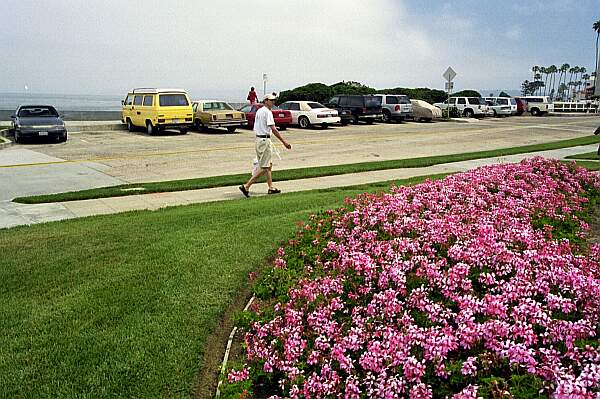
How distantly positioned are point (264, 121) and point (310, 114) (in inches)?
797

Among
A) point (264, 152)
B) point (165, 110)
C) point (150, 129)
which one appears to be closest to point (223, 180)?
point (264, 152)

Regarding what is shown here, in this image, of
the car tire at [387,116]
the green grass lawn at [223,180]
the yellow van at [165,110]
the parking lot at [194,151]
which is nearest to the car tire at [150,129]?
the yellow van at [165,110]

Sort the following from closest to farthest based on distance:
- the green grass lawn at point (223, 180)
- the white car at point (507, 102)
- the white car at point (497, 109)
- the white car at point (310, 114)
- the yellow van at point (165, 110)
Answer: the green grass lawn at point (223, 180) → the yellow van at point (165, 110) → the white car at point (310, 114) → the white car at point (497, 109) → the white car at point (507, 102)

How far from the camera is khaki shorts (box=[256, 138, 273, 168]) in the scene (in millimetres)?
10734

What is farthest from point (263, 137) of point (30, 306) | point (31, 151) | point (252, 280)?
point (31, 151)

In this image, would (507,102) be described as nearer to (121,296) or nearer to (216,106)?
(216,106)

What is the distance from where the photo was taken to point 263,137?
10.8m

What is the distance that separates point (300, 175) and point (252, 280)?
8243mm

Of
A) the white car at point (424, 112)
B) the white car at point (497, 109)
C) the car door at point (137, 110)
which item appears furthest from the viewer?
the white car at point (497, 109)

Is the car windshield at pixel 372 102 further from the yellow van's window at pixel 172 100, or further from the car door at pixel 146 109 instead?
the car door at pixel 146 109

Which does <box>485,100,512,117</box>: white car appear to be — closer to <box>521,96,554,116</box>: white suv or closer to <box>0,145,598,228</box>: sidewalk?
<box>521,96,554,116</box>: white suv

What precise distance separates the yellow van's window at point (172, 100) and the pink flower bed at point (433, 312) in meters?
21.7

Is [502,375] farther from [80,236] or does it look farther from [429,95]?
[429,95]

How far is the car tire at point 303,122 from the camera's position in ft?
102
